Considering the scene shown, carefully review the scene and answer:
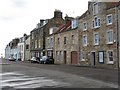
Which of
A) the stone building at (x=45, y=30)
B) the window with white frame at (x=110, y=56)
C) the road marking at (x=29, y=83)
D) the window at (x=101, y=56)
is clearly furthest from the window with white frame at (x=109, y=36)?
the stone building at (x=45, y=30)

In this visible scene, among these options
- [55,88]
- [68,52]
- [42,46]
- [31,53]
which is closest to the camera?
[55,88]

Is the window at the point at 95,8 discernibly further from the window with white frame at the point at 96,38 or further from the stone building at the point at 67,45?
the stone building at the point at 67,45

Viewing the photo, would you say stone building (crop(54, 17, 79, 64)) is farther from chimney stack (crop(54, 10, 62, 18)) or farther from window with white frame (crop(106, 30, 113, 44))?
chimney stack (crop(54, 10, 62, 18))

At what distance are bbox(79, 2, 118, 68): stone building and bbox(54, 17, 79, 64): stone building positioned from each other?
8.83ft

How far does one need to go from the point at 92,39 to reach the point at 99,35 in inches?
90.3

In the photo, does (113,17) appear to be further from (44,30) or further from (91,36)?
(44,30)

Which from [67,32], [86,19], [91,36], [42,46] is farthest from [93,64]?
[42,46]

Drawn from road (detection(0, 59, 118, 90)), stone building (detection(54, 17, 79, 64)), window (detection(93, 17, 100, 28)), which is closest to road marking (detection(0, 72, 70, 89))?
road (detection(0, 59, 118, 90))

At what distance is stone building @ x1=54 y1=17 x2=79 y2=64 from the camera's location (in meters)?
51.6

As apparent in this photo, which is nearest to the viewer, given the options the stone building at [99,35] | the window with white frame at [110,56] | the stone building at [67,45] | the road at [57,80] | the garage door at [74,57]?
the road at [57,80]

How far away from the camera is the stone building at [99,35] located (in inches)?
1555

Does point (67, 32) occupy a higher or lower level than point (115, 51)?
higher

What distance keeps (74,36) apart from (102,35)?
1062cm

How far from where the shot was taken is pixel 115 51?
38562 mm
